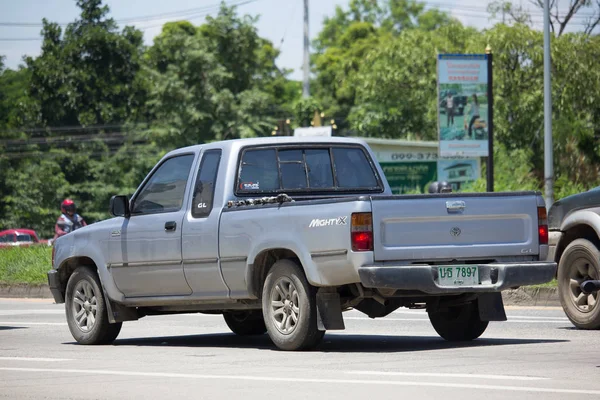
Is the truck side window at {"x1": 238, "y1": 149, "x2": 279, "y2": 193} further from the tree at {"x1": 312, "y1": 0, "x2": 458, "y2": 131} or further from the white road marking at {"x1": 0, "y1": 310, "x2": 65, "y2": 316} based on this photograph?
the tree at {"x1": 312, "y1": 0, "x2": 458, "y2": 131}

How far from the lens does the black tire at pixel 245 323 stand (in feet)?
42.5

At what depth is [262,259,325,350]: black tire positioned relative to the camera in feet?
34.6

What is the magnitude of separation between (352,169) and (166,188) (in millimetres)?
1796

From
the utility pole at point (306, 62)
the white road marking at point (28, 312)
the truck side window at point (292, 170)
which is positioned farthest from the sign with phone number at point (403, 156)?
the truck side window at point (292, 170)

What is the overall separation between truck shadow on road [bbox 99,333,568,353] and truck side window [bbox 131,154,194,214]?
132 centimetres

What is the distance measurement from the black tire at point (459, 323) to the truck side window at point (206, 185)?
2.24m

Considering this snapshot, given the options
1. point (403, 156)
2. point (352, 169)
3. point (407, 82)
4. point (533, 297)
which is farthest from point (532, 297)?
point (407, 82)

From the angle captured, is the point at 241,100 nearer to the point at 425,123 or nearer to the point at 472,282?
the point at 425,123

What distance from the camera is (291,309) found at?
35.3 feet

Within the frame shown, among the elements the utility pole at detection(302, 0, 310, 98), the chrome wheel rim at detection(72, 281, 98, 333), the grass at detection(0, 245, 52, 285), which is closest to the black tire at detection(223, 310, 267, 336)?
the chrome wheel rim at detection(72, 281, 98, 333)

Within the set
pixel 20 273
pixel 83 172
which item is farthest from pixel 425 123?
pixel 20 273

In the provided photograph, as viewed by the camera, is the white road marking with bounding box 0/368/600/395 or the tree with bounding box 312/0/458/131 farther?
the tree with bounding box 312/0/458/131

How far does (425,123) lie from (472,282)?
171 ft

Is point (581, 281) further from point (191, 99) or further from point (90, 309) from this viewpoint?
point (191, 99)
